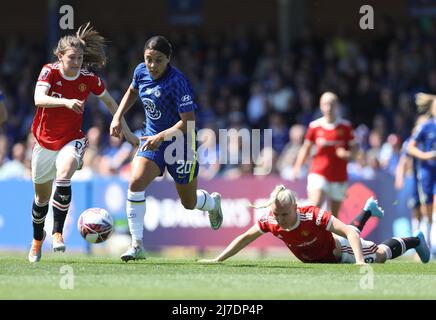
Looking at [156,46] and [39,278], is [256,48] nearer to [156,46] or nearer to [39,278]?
[156,46]

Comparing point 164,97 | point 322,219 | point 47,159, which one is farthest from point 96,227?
point 322,219

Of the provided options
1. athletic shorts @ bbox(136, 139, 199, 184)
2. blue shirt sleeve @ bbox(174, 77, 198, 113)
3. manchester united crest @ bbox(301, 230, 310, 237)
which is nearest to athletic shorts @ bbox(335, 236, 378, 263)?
manchester united crest @ bbox(301, 230, 310, 237)

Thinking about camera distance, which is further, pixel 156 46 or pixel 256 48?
pixel 256 48

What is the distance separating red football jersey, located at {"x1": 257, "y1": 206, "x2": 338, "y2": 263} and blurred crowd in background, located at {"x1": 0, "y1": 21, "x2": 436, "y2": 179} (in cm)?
642

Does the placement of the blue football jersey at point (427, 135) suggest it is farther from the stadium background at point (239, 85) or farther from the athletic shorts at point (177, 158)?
the athletic shorts at point (177, 158)

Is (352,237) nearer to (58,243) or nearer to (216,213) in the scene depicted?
(216,213)

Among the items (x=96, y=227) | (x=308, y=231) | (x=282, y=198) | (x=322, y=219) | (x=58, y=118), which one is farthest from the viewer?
(x=96, y=227)

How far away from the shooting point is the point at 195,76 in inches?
1013

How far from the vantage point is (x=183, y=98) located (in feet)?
38.8

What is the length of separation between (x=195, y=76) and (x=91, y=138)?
Answer: 544 cm

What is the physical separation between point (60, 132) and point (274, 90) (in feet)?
38.7

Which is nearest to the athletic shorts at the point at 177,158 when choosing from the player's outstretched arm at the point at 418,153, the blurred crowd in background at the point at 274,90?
the player's outstretched arm at the point at 418,153

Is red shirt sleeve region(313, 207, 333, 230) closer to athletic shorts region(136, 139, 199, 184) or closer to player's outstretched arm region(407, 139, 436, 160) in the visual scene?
athletic shorts region(136, 139, 199, 184)

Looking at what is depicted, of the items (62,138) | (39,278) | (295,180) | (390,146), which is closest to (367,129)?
(390,146)
